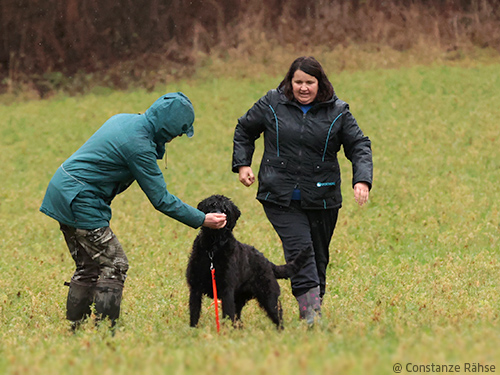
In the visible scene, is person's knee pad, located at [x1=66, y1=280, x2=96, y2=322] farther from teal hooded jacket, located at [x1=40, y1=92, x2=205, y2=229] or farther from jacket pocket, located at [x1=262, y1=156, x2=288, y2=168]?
jacket pocket, located at [x1=262, y1=156, x2=288, y2=168]

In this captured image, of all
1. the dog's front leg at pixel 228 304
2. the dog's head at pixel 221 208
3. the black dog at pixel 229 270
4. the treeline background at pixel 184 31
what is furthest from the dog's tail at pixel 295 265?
the treeline background at pixel 184 31

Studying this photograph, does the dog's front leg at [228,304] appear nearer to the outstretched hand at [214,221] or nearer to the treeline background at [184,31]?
the outstretched hand at [214,221]

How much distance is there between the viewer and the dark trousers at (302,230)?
6.25m

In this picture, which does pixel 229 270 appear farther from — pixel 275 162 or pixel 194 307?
pixel 275 162

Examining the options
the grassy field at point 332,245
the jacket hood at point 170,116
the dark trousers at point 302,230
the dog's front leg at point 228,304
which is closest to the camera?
the grassy field at point 332,245

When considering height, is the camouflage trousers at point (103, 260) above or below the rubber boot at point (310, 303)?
above

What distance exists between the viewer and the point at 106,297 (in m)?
5.87

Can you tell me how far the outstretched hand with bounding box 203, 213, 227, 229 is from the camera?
5.80 metres

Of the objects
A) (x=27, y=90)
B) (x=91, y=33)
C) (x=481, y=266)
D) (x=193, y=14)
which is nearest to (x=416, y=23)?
(x=193, y=14)

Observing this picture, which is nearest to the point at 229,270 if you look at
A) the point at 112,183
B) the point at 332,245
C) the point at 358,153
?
the point at 112,183

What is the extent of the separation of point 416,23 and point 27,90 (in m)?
16.8

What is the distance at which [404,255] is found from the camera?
10.3 metres

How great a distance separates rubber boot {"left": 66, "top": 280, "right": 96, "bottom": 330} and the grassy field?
18 cm

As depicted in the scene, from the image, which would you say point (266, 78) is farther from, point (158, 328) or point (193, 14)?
point (158, 328)
